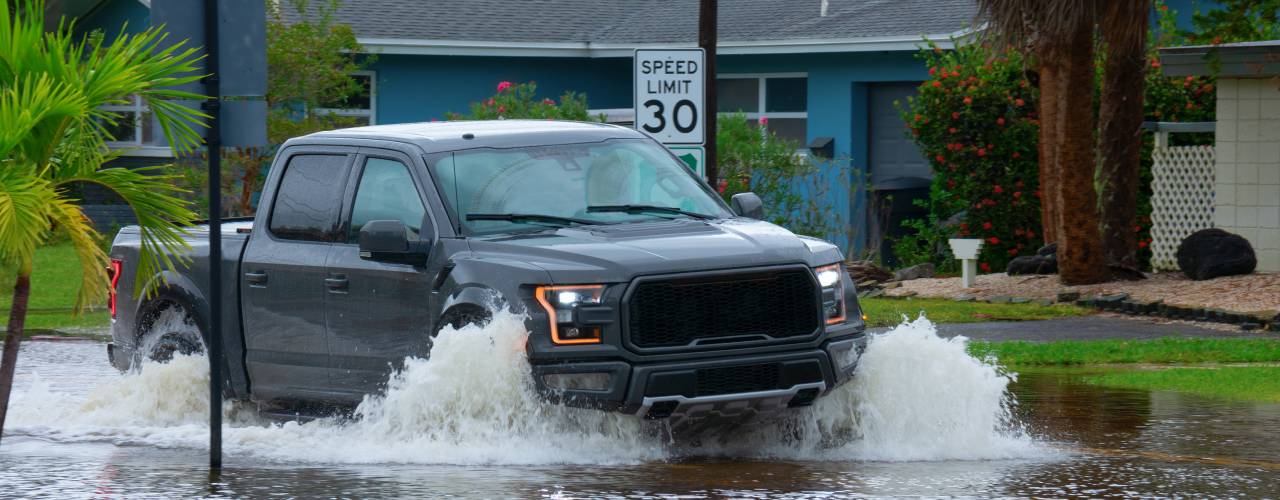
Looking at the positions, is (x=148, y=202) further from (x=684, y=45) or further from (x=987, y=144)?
(x=684, y=45)

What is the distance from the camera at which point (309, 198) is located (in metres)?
11.0

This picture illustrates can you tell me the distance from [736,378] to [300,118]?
19969 mm

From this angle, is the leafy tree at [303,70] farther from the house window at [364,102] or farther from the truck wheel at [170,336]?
the truck wheel at [170,336]

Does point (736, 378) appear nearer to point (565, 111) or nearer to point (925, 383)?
point (925, 383)

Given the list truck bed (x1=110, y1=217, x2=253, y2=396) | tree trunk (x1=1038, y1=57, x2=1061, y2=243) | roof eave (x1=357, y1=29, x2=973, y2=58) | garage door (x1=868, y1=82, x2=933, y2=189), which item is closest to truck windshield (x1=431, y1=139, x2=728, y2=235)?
truck bed (x1=110, y1=217, x2=253, y2=396)

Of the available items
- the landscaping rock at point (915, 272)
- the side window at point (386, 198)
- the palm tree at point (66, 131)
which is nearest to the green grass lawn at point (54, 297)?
the side window at point (386, 198)

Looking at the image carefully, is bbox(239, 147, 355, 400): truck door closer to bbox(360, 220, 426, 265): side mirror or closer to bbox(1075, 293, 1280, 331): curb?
bbox(360, 220, 426, 265): side mirror

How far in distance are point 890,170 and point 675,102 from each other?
44.1 ft

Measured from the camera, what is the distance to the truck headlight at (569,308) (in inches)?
358

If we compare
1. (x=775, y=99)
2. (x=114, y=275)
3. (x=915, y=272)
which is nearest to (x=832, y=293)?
(x=114, y=275)

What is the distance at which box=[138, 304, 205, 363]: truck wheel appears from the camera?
38.1ft

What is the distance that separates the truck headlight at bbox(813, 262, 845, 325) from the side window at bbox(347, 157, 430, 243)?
2.18 m

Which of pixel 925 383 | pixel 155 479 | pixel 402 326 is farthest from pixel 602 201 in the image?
pixel 155 479

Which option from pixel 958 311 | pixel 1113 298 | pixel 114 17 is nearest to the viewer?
pixel 1113 298
